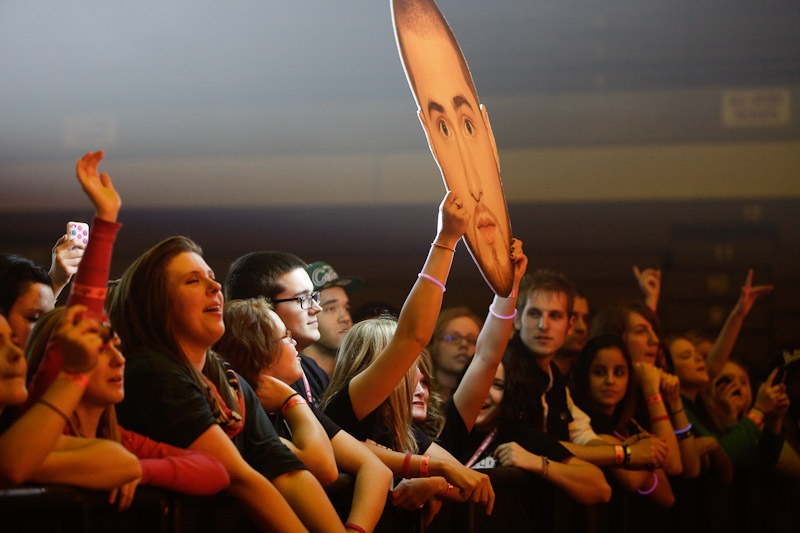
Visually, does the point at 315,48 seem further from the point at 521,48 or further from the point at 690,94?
the point at 690,94

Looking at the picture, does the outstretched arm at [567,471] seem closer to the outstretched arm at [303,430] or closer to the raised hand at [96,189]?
the outstretched arm at [303,430]

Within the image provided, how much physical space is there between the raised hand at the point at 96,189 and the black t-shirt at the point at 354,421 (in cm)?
97

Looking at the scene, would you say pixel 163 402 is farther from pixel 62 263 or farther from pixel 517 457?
pixel 517 457

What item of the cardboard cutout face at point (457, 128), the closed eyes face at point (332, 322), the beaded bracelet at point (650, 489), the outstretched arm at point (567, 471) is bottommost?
the beaded bracelet at point (650, 489)

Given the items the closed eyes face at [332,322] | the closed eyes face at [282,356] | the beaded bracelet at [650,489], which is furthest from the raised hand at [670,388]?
the closed eyes face at [282,356]

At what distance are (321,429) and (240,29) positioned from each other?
2.75 metres

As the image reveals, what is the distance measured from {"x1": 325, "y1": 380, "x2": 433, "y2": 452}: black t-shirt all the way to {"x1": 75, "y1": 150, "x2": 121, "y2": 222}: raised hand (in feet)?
3.19

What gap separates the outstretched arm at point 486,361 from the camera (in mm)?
3193

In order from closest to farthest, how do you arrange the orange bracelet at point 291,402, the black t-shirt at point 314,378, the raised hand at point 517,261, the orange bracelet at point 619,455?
the orange bracelet at point 291,402 < the black t-shirt at point 314,378 < the raised hand at point 517,261 < the orange bracelet at point 619,455

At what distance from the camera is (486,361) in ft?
10.5

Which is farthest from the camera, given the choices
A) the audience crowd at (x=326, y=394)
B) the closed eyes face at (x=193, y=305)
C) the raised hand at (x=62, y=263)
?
the raised hand at (x=62, y=263)

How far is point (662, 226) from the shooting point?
609 cm

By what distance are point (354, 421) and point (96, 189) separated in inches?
42.4

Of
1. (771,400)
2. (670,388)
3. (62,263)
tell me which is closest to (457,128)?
(62,263)
